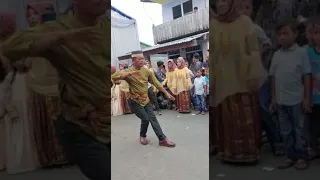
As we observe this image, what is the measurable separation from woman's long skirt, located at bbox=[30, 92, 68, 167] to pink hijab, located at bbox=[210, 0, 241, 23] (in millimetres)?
1068

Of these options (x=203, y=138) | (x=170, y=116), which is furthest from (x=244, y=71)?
(x=170, y=116)

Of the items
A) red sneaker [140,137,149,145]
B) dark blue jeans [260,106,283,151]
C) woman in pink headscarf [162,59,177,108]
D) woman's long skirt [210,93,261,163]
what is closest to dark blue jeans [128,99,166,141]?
red sneaker [140,137,149,145]

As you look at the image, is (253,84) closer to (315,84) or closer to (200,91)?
(315,84)

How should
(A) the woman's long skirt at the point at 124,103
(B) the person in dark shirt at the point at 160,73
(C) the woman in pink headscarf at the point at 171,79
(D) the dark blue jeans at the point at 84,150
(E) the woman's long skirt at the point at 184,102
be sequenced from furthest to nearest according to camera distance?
(B) the person in dark shirt at the point at 160,73
(A) the woman's long skirt at the point at 124,103
(C) the woman in pink headscarf at the point at 171,79
(E) the woman's long skirt at the point at 184,102
(D) the dark blue jeans at the point at 84,150

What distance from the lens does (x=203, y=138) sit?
15.3 feet

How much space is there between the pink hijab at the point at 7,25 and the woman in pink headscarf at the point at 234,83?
1128 millimetres

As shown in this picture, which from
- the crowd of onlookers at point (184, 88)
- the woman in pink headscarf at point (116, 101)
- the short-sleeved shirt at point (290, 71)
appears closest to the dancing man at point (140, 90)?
the crowd of onlookers at point (184, 88)

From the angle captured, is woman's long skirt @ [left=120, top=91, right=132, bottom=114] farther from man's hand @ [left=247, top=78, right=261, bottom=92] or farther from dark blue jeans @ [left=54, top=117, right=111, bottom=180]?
man's hand @ [left=247, top=78, right=261, bottom=92]

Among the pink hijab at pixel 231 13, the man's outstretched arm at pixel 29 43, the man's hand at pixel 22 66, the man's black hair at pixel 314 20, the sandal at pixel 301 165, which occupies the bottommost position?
the sandal at pixel 301 165

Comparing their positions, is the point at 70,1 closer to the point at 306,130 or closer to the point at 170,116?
the point at 306,130

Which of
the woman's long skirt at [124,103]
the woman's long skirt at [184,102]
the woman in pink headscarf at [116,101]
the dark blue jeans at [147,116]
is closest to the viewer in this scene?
the dark blue jeans at [147,116]

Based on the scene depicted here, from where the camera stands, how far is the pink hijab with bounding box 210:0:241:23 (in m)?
1.83

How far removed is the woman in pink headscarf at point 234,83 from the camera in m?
1.84

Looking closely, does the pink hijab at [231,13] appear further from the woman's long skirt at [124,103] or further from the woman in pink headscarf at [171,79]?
the woman's long skirt at [124,103]
